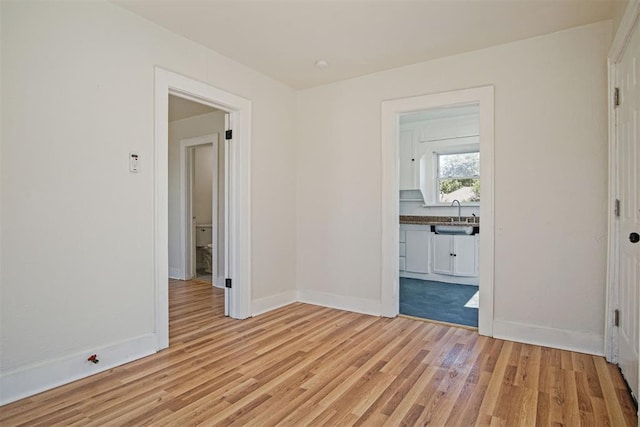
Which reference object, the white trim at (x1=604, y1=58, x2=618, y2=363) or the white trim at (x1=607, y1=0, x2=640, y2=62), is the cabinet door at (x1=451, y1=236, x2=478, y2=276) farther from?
the white trim at (x1=607, y1=0, x2=640, y2=62)

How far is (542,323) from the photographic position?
9.46ft

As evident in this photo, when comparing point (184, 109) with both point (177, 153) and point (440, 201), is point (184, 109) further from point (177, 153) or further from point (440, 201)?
point (440, 201)

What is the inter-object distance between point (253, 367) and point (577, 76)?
3.26m

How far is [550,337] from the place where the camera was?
2.84 metres

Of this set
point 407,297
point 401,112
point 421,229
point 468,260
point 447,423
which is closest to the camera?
point 447,423

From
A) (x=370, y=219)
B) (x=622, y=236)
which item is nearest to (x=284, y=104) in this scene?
(x=370, y=219)

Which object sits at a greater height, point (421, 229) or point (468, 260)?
point (421, 229)

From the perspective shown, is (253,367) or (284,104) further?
(284,104)

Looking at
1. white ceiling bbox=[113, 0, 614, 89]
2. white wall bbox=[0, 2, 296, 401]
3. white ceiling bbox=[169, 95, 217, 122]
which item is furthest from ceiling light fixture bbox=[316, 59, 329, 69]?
white ceiling bbox=[169, 95, 217, 122]

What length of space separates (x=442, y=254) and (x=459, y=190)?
3.58 ft

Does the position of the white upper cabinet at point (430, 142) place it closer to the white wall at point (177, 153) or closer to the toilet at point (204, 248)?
the white wall at point (177, 153)

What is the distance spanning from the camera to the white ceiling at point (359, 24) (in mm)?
2477

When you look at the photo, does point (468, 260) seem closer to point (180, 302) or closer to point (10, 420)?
point (180, 302)

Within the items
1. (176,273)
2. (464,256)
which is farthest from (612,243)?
(176,273)
